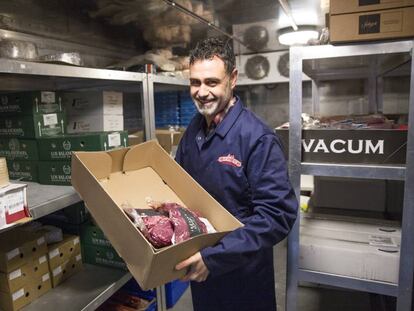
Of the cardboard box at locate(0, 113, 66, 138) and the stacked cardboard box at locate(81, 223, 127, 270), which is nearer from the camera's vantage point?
the cardboard box at locate(0, 113, 66, 138)

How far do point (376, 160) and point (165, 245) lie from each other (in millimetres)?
1018

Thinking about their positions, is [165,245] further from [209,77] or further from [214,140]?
[209,77]

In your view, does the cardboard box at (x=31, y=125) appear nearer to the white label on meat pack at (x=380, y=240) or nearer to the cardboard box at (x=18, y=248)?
the cardboard box at (x=18, y=248)

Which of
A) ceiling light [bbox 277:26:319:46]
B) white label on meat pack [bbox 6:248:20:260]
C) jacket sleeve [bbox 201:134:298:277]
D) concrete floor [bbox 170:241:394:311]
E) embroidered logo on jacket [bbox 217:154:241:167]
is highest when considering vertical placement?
ceiling light [bbox 277:26:319:46]

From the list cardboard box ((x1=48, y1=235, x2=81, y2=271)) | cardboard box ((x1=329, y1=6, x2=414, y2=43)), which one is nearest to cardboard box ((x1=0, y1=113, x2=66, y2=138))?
cardboard box ((x1=48, y1=235, x2=81, y2=271))

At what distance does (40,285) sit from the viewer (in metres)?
1.37

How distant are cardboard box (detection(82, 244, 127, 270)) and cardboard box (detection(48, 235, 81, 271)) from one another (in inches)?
3.5

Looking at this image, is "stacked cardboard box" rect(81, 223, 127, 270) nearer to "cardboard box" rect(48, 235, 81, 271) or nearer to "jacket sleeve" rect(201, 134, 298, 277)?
"cardboard box" rect(48, 235, 81, 271)

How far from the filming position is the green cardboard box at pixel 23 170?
1461 millimetres

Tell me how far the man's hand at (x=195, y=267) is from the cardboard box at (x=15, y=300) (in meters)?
0.73

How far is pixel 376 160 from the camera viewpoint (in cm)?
140

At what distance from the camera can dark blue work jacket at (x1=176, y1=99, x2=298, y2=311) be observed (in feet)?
3.42

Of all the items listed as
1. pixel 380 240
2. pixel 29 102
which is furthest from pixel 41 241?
pixel 380 240

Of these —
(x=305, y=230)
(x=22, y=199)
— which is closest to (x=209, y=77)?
(x=22, y=199)
